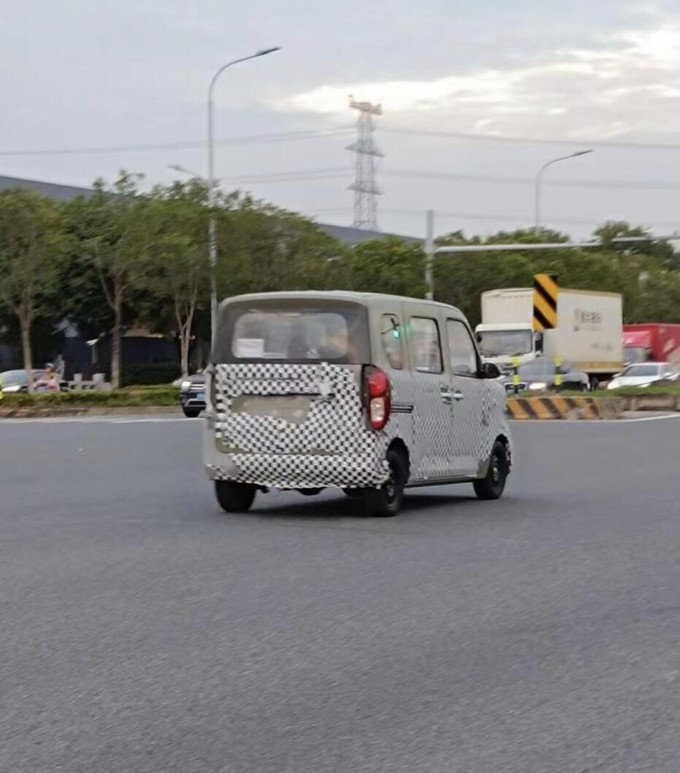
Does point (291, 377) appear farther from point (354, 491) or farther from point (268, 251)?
point (268, 251)

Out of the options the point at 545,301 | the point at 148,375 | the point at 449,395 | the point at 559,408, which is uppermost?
the point at 545,301

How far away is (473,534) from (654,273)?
298 ft

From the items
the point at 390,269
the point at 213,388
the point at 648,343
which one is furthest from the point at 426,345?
the point at 648,343

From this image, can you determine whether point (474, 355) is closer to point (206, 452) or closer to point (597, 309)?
point (206, 452)

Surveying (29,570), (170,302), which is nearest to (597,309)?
(170,302)

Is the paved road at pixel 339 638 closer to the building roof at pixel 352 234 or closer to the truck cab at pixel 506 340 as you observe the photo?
the truck cab at pixel 506 340

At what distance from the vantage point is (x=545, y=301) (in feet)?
130

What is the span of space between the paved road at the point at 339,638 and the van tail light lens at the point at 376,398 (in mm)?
910

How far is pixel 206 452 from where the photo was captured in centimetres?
1409

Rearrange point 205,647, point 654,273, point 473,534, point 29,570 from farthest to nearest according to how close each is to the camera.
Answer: point 654,273 → point 473,534 → point 29,570 → point 205,647

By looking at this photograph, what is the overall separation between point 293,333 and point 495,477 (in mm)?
3313

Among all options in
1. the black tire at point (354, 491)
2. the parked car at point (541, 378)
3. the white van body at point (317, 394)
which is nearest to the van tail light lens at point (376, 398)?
the white van body at point (317, 394)

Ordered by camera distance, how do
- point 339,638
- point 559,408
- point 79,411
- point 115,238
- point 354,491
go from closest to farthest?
point 339,638 < point 354,491 < point 559,408 < point 79,411 < point 115,238

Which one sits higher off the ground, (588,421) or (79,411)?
(588,421)
